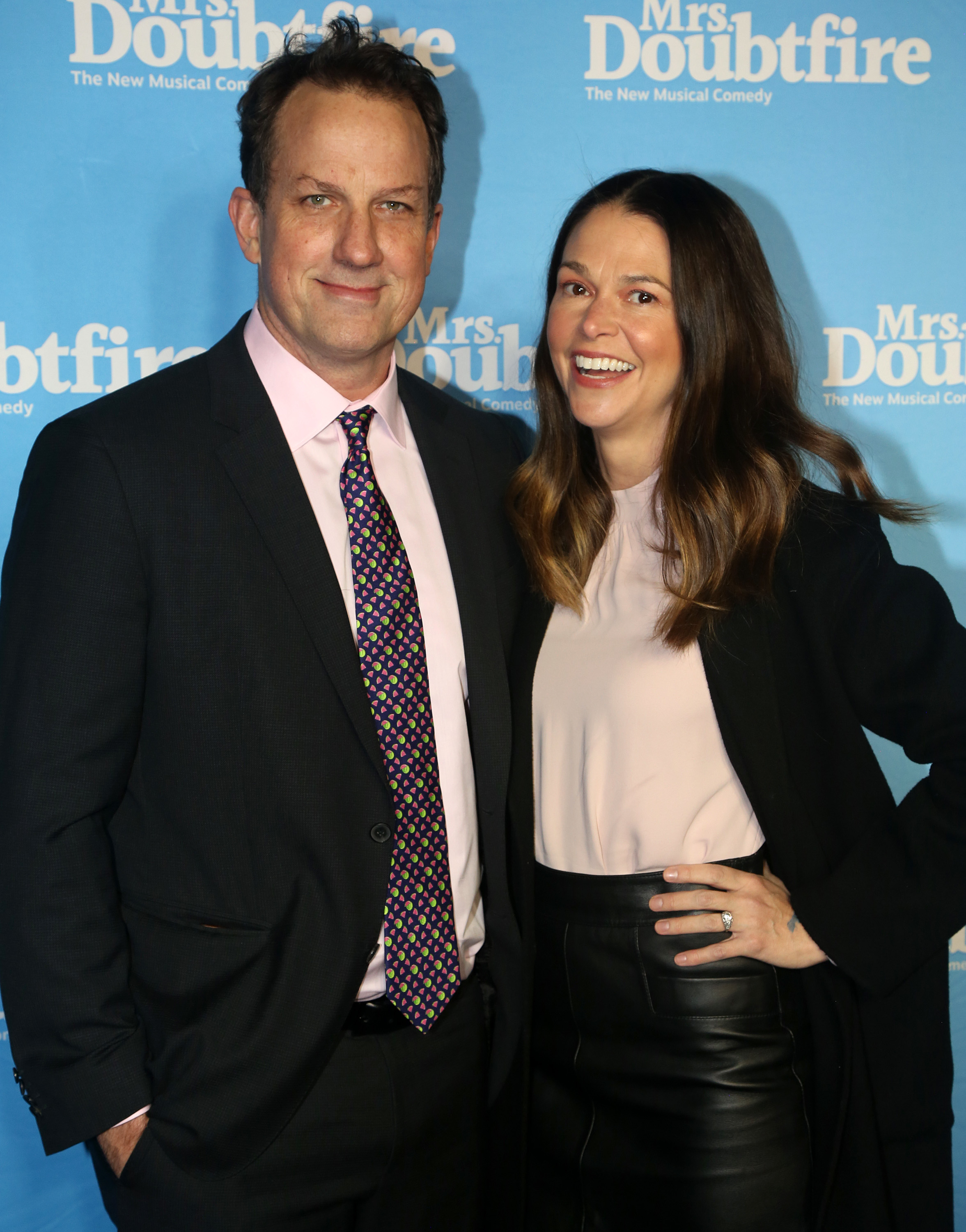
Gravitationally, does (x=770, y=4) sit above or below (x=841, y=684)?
above

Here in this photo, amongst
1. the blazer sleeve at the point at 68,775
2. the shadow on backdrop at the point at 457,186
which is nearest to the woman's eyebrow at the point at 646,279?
the shadow on backdrop at the point at 457,186

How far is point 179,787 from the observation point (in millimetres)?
1605

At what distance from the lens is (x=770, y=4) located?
97.0 inches

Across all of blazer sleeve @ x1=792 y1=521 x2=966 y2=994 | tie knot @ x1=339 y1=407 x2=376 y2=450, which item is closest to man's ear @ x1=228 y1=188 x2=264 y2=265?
tie knot @ x1=339 y1=407 x2=376 y2=450

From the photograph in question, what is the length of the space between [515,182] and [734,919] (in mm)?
1767

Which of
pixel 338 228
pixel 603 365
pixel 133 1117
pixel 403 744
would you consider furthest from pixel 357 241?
pixel 133 1117

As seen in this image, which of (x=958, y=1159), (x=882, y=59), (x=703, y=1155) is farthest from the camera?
(x=958, y=1159)

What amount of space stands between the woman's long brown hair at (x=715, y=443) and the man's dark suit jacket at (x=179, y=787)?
24.0 inches

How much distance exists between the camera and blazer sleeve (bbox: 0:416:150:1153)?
152cm

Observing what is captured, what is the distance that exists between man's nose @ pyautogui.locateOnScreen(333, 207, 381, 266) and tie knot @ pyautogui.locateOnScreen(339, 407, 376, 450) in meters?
0.24

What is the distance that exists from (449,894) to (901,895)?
2.56ft

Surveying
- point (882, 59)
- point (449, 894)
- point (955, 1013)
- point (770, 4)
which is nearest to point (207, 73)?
point (770, 4)

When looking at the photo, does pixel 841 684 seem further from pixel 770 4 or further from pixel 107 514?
pixel 770 4

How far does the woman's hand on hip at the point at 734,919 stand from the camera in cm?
174
